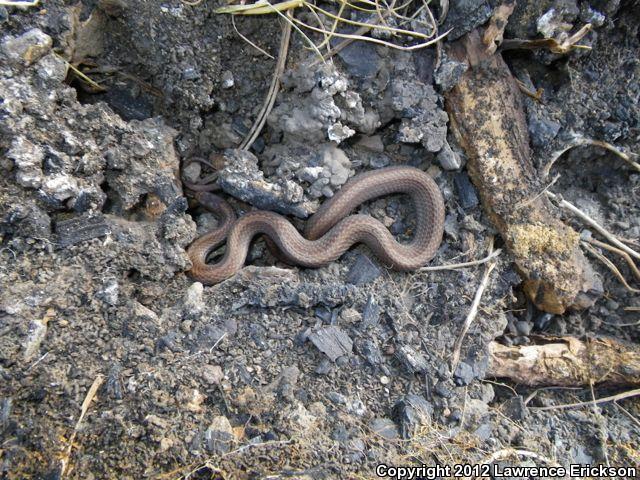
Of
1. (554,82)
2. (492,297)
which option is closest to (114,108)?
(492,297)

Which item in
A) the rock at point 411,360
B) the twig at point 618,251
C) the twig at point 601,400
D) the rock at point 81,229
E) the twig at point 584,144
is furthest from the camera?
the twig at point 618,251

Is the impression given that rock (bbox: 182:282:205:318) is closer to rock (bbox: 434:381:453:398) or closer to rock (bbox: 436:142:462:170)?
rock (bbox: 434:381:453:398)

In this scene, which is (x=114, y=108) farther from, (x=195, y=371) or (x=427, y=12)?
(x=427, y=12)

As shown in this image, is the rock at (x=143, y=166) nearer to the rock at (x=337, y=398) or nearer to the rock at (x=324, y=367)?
the rock at (x=324, y=367)

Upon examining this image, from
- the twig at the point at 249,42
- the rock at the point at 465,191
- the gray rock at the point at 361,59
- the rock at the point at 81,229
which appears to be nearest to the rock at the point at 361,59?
the gray rock at the point at 361,59

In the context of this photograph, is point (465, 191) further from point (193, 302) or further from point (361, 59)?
point (193, 302)

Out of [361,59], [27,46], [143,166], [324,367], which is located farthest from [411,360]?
[27,46]
